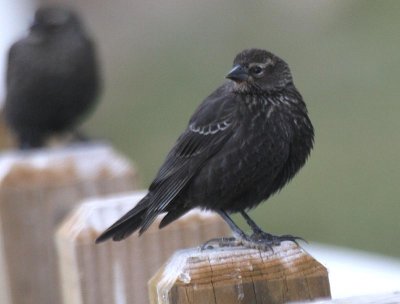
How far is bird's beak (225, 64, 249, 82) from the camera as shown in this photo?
4.15m

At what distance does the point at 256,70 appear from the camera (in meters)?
4.21

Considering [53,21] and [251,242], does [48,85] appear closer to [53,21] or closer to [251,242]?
[53,21]

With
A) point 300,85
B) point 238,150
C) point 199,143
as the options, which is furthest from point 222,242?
point 300,85

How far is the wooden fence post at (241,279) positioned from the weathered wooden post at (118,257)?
64 centimetres

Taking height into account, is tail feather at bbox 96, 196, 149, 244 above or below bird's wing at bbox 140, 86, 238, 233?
below

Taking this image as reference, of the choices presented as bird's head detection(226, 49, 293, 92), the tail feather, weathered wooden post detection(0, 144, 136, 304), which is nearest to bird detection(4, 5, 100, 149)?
weathered wooden post detection(0, 144, 136, 304)

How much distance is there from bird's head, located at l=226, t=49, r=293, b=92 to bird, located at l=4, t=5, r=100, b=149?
376 centimetres

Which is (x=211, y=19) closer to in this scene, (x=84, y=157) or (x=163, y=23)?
(x=163, y=23)

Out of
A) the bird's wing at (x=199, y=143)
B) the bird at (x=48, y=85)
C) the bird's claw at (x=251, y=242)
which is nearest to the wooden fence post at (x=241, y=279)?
the bird's claw at (x=251, y=242)

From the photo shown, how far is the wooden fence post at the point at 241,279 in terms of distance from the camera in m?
2.63

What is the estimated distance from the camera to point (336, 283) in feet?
17.2

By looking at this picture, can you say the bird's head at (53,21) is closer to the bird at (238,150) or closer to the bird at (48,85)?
the bird at (48,85)

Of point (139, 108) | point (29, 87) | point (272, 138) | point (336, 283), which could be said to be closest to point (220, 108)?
point (272, 138)

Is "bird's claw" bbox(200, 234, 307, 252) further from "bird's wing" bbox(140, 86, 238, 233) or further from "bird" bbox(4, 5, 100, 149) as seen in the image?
"bird" bbox(4, 5, 100, 149)
